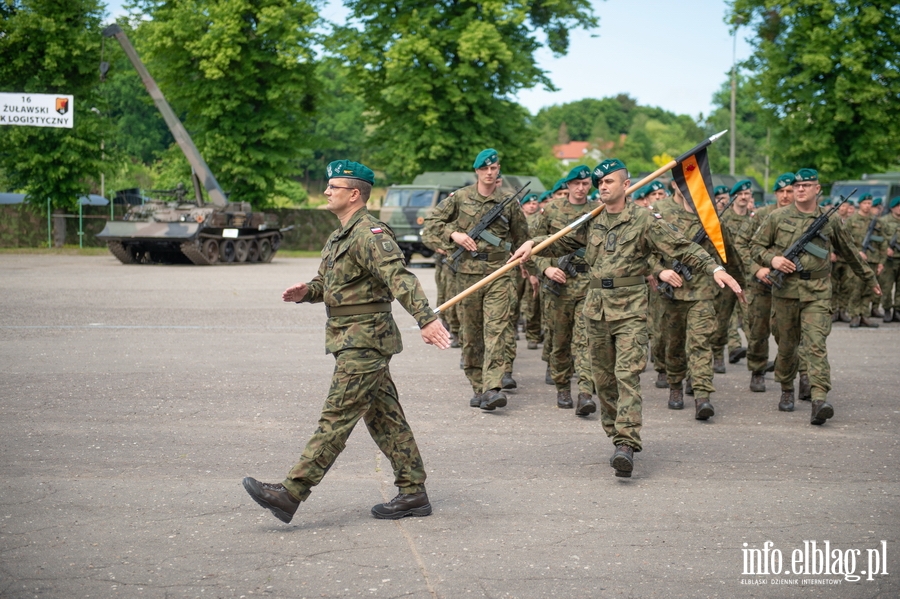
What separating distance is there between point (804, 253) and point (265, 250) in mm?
25152

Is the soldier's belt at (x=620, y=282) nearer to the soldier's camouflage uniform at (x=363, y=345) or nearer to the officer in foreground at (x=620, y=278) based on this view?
the officer in foreground at (x=620, y=278)

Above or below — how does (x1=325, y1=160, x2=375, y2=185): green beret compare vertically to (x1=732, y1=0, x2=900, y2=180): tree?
below

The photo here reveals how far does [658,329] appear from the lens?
1049 cm

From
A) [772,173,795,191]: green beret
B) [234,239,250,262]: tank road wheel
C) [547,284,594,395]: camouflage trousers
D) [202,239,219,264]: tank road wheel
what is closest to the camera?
[547,284,594,395]: camouflage trousers

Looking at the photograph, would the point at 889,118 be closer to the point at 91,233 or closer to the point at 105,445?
the point at 91,233

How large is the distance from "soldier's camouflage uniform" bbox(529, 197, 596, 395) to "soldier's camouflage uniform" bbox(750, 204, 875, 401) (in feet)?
5.18

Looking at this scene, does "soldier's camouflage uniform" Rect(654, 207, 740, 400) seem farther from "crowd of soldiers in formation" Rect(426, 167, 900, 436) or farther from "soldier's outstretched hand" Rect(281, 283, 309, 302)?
"soldier's outstretched hand" Rect(281, 283, 309, 302)

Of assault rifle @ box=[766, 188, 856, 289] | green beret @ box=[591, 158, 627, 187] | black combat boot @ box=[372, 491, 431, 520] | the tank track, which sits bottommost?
the tank track

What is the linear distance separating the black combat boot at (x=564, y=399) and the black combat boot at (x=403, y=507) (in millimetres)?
3641

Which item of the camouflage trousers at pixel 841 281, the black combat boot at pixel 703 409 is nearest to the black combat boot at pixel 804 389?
the black combat boot at pixel 703 409

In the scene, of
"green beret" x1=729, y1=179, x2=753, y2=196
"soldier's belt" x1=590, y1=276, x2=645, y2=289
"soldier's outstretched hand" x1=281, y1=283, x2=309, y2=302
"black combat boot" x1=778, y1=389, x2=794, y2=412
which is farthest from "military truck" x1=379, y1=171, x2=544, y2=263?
"soldier's outstretched hand" x1=281, y1=283, x2=309, y2=302

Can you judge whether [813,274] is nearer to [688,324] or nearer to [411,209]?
[688,324]

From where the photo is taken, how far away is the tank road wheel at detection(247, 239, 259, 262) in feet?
105

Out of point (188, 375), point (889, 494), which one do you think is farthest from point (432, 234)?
point (889, 494)
